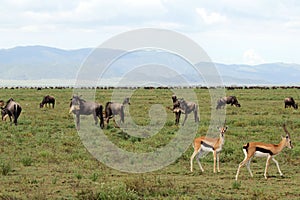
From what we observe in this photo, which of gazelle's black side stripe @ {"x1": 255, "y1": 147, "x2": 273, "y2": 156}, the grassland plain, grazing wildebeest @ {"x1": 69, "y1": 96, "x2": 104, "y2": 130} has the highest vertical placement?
grazing wildebeest @ {"x1": 69, "y1": 96, "x2": 104, "y2": 130}

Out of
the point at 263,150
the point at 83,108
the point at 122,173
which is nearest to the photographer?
the point at 263,150

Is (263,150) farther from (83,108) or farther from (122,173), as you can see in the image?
(83,108)

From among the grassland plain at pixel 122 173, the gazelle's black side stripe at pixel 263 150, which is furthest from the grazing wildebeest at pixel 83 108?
the gazelle's black side stripe at pixel 263 150

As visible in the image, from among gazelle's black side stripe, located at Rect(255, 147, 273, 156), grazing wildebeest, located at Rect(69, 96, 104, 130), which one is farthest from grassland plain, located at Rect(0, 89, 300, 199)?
grazing wildebeest, located at Rect(69, 96, 104, 130)

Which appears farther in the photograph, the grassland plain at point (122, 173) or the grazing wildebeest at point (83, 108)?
the grazing wildebeest at point (83, 108)

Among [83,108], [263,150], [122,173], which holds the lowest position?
[122,173]

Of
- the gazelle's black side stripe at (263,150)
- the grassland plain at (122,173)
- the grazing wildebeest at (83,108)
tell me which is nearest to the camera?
the grassland plain at (122,173)

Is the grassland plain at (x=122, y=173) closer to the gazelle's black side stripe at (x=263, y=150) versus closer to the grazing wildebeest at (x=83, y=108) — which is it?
the gazelle's black side stripe at (x=263, y=150)

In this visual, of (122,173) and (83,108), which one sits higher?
(83,108)

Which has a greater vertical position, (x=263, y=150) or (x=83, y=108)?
(x=83, y=108)

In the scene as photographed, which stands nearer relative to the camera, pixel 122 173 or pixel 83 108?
pixel 122 173

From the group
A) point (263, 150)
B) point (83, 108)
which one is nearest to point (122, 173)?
point (263, 150)

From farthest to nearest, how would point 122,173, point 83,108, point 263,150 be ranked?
point 83,108, point 122,173, point 263,150

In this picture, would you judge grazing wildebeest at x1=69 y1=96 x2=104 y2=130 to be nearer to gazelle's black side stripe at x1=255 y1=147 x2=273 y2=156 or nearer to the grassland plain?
the grassland plain
